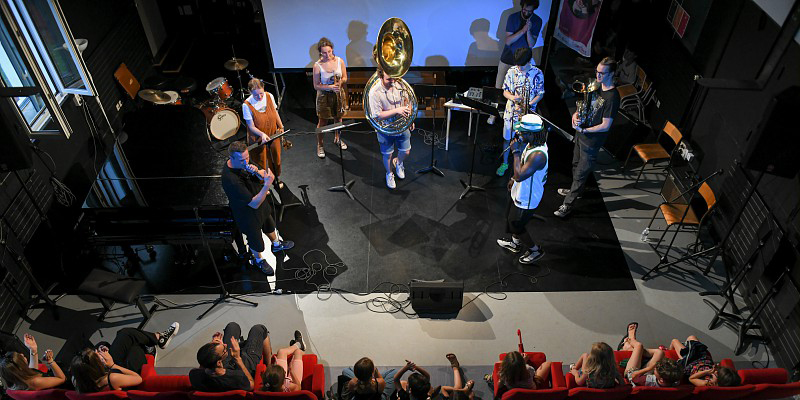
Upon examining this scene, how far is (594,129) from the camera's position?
5.96 metres

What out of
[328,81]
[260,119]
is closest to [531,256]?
[328,81]

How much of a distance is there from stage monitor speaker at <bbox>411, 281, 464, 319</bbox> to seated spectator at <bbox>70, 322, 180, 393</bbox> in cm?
251

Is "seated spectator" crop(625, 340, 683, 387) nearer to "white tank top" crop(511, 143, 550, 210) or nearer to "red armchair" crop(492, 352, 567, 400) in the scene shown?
"red armchair" crop(492, 352, 567, 400)

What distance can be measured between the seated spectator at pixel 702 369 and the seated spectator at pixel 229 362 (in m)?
3.39

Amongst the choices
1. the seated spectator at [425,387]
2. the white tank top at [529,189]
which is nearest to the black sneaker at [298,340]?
the seated spectator at [425,387]

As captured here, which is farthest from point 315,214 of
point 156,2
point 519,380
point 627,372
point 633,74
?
point 156,2

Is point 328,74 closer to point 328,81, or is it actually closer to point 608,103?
point 328,81

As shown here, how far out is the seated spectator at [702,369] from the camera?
407 centimetres

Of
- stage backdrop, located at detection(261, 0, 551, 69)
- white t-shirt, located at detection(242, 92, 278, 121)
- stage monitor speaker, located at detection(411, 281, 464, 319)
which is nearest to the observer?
stage monitor speaker, located at detection(411, 281, 464, 319)

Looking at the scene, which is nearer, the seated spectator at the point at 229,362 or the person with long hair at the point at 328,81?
the seated spectator at the point at 229,362

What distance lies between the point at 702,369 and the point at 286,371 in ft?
11.1

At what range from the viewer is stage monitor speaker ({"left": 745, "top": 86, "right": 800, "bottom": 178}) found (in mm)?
4215

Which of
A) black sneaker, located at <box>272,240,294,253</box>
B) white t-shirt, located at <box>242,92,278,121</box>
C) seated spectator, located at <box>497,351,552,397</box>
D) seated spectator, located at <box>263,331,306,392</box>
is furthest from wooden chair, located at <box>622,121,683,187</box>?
seated spectator, located at <box>263,331,306,392</box>

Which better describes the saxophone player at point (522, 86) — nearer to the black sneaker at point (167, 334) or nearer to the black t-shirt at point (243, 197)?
the black t-shirt at point (243, 197)
